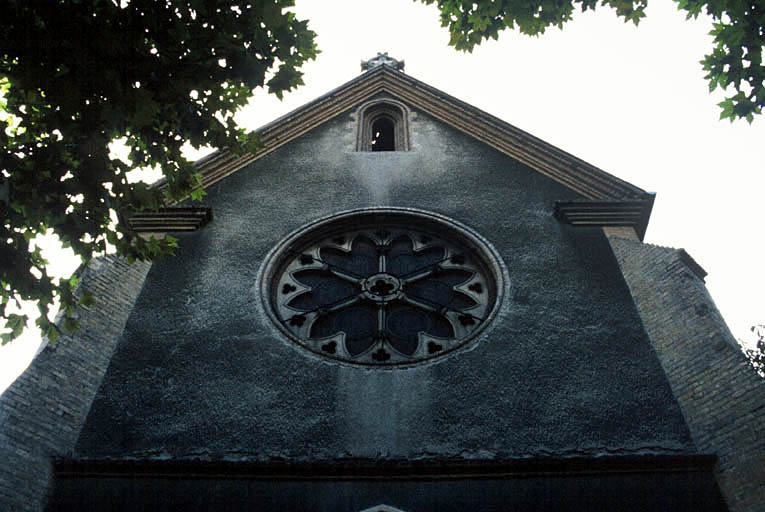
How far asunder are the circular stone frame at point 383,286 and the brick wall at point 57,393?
67.0 inches

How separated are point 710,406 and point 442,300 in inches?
128

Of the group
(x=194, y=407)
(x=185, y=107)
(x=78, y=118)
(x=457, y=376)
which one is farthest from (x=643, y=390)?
(x=78, y=118)

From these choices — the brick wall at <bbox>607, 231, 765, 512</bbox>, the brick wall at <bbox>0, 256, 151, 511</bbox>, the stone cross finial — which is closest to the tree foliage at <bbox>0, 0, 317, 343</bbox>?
the brick wall at <bbox>0, 256, 151, 511</bbox>

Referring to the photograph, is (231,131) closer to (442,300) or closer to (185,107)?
(185,107)

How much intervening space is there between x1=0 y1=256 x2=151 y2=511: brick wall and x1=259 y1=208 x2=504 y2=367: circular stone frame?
170 centimetres

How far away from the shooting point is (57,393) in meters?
6.43

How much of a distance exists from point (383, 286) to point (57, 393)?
3819 millimetres

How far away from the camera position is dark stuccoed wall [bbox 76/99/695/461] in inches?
245

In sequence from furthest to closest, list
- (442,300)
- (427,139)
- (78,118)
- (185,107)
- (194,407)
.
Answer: (427,139), (442,300), (194,407), (185,107), (78,118)

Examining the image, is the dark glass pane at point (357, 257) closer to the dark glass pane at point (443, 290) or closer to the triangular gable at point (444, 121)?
the dark glass pane at point (443, 290)

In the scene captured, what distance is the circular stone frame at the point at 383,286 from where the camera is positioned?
768 cm

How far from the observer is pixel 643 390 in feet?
21.8

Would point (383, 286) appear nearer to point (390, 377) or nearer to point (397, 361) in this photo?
point (397, 361)

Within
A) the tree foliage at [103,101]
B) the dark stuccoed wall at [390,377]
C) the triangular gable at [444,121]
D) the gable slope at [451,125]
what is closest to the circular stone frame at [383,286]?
the dark stuccoed wall at [390,377]
